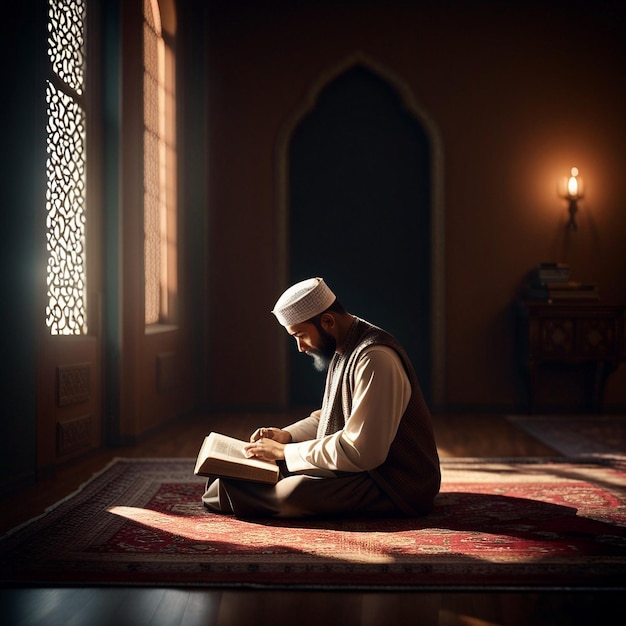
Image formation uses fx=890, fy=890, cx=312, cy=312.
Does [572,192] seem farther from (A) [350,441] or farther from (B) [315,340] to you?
(A) [350,441]

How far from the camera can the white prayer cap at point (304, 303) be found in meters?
3.30

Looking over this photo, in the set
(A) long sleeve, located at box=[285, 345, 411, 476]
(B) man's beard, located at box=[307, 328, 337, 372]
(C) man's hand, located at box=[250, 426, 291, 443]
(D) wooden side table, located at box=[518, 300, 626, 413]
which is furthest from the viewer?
(D) wooden side table, located at box=[518, 300, 626, 413]

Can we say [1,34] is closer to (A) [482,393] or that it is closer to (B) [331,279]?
(B) [331,279]

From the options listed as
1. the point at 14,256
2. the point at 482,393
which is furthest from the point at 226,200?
the point at 14,256

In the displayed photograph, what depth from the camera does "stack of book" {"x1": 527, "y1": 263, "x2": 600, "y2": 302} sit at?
6.91m

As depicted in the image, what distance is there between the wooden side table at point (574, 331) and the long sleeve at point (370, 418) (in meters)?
3.83

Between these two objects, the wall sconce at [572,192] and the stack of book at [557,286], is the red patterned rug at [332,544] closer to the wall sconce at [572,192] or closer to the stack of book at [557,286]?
the stack of book at [557,286]

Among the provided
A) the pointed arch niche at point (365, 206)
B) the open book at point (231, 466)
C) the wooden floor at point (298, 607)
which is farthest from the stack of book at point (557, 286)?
the wooden floor at point (298, 607)

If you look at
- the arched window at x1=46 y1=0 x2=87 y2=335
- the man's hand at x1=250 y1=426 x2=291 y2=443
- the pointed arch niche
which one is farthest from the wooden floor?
the pointed arch niche

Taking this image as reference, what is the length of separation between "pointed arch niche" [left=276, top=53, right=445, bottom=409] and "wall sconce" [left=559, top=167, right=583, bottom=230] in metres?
1.13

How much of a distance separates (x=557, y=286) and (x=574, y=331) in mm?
375

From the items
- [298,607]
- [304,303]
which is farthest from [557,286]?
[298,607]

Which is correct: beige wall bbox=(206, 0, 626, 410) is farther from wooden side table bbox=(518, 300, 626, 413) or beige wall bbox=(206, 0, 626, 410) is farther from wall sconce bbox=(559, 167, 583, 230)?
wooden side table bbox=(518, 300, 626, 413)

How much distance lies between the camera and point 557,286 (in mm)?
6941
